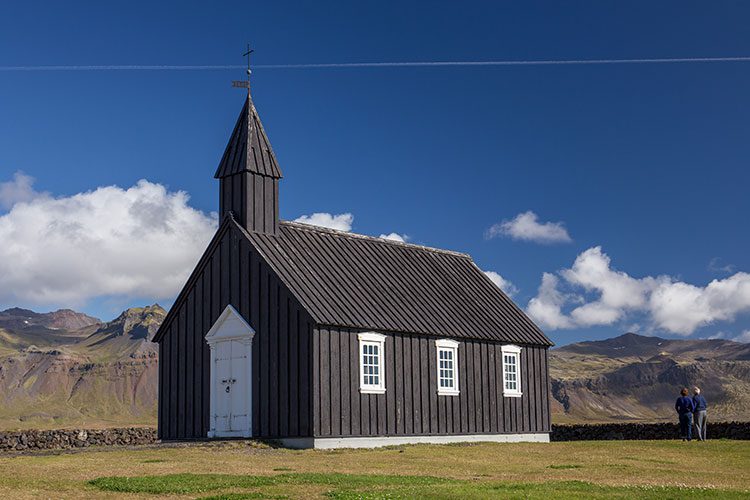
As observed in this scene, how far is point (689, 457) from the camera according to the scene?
86.8 feet

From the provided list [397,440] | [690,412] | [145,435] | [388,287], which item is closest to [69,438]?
[145,435]

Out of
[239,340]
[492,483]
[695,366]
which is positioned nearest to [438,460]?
[492,483]

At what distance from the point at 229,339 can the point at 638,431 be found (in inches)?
718

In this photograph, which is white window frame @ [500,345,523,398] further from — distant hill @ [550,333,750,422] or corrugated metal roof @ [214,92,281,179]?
distant hill @ [550,333,750,422]

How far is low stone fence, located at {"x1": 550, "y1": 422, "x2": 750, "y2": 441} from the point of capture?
35922 mm

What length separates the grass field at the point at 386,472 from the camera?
1666 centimetres

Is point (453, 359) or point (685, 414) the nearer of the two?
point (685, 414)

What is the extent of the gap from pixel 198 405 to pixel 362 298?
656cm

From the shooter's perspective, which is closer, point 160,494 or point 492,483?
point 160,494

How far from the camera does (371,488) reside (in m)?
17.2

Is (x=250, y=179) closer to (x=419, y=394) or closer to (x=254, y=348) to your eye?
(x=254, y=348)

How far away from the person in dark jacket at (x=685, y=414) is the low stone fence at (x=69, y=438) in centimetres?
1872

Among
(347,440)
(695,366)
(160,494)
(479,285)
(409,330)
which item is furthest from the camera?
(695,366)

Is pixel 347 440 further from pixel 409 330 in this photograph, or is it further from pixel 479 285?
pixel 479 285
